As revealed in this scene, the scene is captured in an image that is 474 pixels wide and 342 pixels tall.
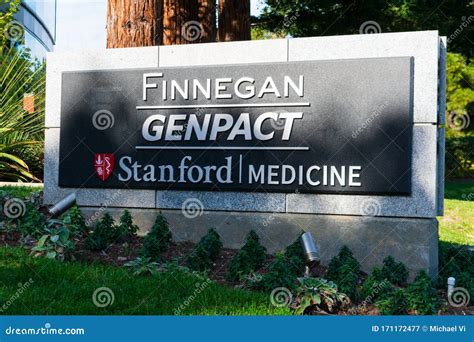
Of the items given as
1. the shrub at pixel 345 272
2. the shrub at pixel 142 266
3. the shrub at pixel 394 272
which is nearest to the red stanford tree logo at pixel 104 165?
the shrub at pixel 142 266

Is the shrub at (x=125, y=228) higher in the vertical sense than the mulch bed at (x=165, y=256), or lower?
higher

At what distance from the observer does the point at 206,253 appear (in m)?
6.69

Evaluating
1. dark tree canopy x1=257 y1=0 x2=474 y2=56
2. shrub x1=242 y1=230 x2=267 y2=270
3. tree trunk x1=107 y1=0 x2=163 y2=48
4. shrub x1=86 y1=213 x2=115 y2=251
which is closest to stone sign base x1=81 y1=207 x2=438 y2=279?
shrub x1=242 y1=230 x2=267 y2=270

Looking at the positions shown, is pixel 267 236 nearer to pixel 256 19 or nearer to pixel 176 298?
pixel 176 298

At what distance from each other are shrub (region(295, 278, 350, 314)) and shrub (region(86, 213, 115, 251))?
94.9 inches

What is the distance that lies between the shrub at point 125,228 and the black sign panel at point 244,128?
58 centimetres

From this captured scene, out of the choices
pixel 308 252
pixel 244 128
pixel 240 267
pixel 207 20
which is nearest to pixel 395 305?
pixel 308 252

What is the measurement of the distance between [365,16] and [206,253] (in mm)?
11490

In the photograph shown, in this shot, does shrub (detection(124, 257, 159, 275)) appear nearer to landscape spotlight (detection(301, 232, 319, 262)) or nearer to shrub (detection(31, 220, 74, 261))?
shrub (detection(31, 220, 74, 261))

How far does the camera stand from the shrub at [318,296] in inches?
210

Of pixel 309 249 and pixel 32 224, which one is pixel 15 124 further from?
pixel 309 249

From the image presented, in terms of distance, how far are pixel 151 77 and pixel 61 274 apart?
3.36 meters

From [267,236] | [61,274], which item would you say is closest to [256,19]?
[267,236]

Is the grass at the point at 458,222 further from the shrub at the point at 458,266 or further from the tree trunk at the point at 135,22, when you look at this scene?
the tree trunk at the point at 135,22
